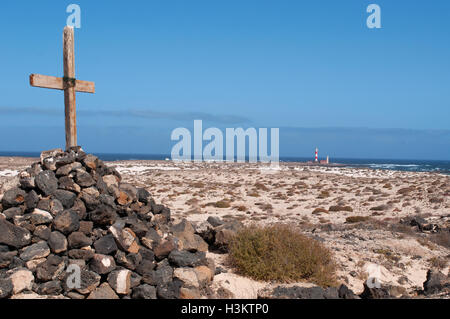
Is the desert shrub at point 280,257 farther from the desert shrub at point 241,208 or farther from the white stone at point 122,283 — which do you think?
the desert shrub at point 241,208

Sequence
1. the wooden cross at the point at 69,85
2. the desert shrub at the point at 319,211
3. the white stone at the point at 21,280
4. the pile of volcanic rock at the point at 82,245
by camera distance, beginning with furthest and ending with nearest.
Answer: the desert shrub at the point at 319,211 < the wooden cross at the point at 69,85 < the pile of volcanic rock at the point at 82,245 < the white stone at the point at 21,280

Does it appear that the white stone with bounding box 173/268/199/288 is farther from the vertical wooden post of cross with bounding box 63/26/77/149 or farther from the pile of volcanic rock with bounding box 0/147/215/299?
the vertical wooden post of cross with bounding box 63/26/77/149

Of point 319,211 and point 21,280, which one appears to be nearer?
point 21,280

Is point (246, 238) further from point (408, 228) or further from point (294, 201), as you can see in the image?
point (294, 201)

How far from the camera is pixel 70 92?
26.9ft

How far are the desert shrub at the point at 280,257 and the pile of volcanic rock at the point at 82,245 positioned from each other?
821 mm

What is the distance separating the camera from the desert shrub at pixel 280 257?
24.5 ft

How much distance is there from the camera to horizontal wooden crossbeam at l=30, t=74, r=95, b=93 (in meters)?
7.48

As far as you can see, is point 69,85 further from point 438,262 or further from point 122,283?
point 438,262

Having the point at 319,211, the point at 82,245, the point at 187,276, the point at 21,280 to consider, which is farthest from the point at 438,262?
the point at 319,211

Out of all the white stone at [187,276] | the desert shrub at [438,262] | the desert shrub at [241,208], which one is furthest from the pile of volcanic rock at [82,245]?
the desert shrub at [241,208]

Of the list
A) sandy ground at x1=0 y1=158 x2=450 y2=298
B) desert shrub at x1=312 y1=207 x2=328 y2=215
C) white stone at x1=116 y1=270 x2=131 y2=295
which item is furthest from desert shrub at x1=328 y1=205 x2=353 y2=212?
white stone at x1=116 y1=270 x2=131 y2=295

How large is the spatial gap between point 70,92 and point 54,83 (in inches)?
14.7
